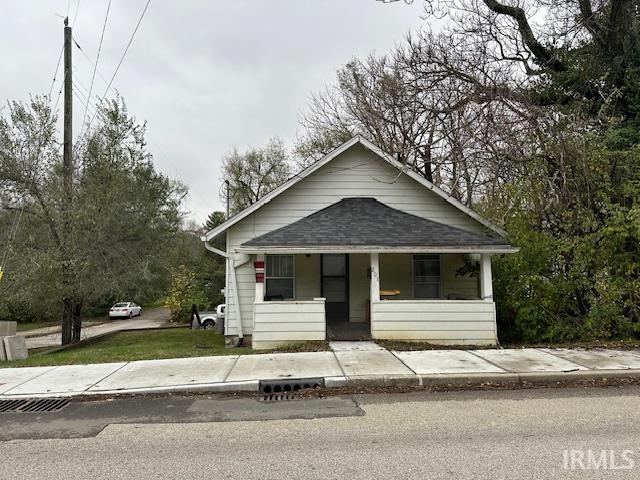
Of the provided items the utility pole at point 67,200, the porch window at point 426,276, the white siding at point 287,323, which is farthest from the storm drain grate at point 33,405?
the porch window at point 426,276

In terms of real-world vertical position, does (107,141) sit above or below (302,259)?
above

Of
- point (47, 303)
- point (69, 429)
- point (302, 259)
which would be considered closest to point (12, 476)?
point (69, 429)

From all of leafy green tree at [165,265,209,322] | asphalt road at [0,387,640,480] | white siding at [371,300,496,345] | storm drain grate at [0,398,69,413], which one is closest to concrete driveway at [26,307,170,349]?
leafy green tree at [165,265,209,322]

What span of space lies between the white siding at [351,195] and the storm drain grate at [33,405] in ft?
21.0

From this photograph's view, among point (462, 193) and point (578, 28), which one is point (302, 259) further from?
point (578, 28)

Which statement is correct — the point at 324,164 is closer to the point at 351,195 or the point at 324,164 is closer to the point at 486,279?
the point at 351,195

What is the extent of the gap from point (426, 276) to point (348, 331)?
120 inches

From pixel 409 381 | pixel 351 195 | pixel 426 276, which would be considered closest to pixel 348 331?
pixel 426 276

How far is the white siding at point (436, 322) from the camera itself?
1001 centimetres

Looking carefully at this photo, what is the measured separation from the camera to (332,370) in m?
7.27

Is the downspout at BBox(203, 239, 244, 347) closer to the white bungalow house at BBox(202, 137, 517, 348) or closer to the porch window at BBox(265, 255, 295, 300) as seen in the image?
the white bungalow house at BBox(202, 137, 517, 348)

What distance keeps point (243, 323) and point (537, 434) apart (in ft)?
27.8

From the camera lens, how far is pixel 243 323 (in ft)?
39.4

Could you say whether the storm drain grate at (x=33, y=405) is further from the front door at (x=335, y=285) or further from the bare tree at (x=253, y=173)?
the bare tree at (x=253, y=173)
